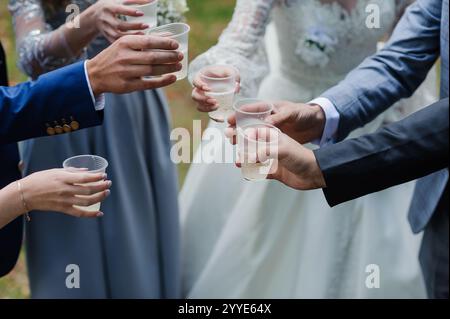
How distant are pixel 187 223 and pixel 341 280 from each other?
689 millimetres

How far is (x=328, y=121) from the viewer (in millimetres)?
2254

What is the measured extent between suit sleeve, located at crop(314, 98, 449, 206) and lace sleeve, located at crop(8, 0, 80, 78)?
1058 millimetres

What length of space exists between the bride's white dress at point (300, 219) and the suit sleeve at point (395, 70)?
1.06 ft

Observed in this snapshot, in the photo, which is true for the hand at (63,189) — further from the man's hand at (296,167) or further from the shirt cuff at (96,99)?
the man's hand at (296,167)

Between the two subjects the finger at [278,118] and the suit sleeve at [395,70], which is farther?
the suit sleeve at [395,70]

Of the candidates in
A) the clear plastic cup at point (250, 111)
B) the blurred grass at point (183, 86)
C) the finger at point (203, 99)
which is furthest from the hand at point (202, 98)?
the blurred grass at point (183, 86)

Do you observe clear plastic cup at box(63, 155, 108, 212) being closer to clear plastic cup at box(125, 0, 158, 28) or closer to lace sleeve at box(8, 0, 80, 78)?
clear plastic cup at box(125, 0, 158, 28)

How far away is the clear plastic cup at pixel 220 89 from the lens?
2166 mm

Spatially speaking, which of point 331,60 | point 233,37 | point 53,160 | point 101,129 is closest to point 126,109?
point 101,129

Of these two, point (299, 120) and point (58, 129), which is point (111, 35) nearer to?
point (58, 129)

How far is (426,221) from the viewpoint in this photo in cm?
259

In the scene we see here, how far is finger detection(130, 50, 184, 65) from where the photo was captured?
196 centimetres

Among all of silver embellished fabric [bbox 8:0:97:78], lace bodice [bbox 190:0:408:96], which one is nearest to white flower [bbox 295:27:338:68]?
lace bodice [bbox 190:0:408:96]

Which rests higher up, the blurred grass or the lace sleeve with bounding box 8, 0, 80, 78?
the lace sleeve with bounding box 8, 0, 80, 78
